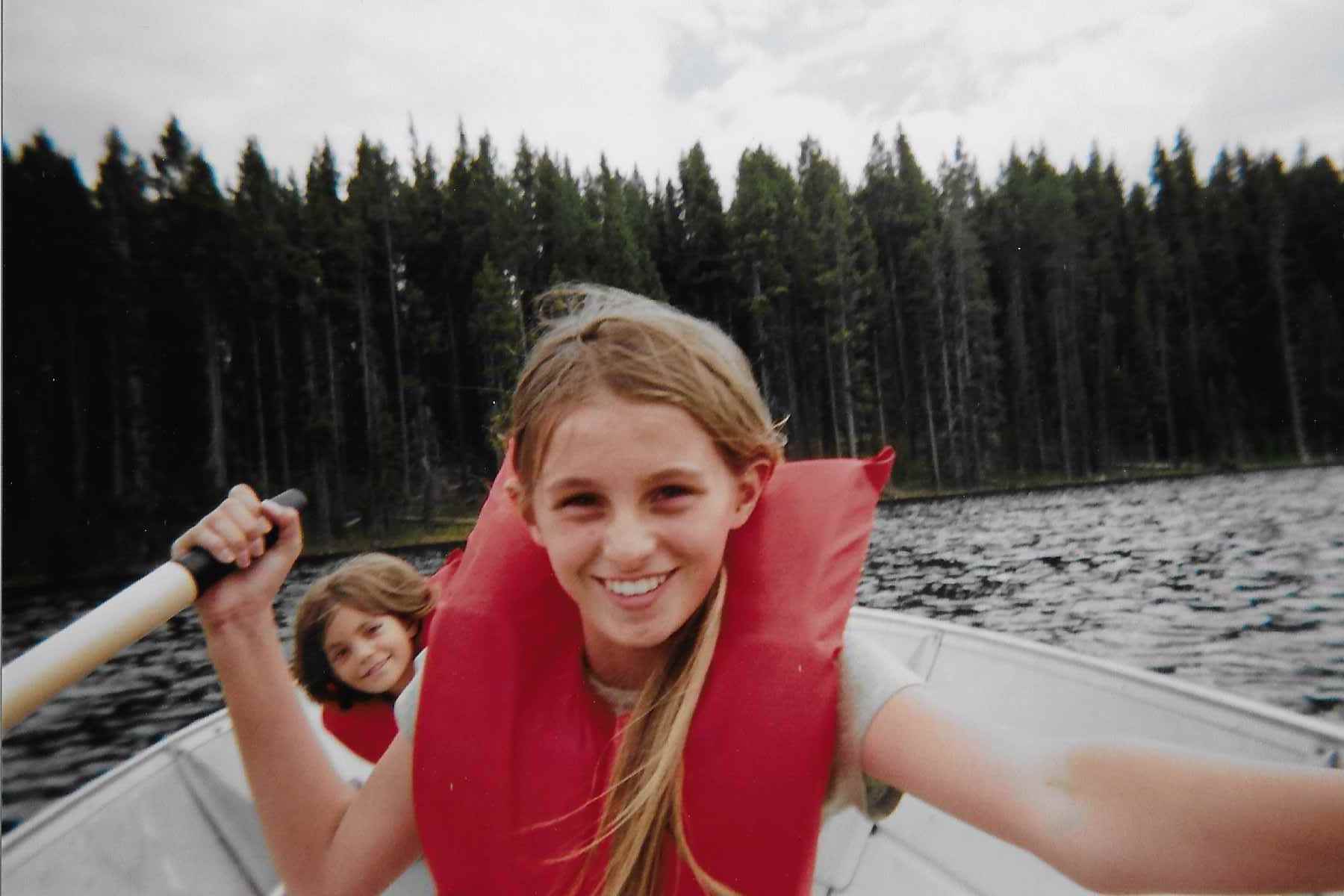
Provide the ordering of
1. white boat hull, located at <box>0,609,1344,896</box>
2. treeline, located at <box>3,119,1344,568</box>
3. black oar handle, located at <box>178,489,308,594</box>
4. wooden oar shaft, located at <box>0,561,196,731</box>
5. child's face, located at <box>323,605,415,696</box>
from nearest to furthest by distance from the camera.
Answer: wooden oar shaft, located at <box>0,561,196,731</box>
black oar handle, located at <box>178,489,308,594</box>
white boat hull, located at <box>0,609,1344,896</box>
child's face, located at <box>323,605,415,696</box>
treeline, located at <box>3,119,1344,568</box>

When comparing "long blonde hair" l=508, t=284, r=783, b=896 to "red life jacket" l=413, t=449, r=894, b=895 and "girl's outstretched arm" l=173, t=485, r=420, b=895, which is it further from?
"girl's outstretched arm" l=173, t=485, r=420, b=895

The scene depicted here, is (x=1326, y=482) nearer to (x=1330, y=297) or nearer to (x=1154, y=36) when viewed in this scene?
(x=1330, y=297)

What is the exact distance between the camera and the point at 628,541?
94cm

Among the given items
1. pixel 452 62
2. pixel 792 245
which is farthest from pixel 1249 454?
pixel 452 62

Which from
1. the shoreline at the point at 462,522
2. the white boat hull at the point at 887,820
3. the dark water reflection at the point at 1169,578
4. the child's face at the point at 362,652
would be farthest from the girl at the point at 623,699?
the shoreline at the point at 462,522

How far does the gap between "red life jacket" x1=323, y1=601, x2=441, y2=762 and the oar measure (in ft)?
4.10

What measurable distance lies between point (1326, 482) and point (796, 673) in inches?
741

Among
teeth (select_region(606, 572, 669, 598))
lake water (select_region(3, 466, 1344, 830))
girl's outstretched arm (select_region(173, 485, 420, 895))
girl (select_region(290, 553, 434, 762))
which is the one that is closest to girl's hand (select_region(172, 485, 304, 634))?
girl's outstretched arm (select_region(173, 485, 420, 895))

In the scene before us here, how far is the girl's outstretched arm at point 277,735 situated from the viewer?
96 cm

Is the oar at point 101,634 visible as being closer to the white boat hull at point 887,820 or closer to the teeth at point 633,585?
the teeth at point 633,585

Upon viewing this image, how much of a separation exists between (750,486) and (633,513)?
9.2 inches

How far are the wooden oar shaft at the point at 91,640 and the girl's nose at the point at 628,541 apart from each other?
1.55 ft

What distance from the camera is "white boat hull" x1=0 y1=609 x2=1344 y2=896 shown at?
6.19ft

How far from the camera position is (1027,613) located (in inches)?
335
